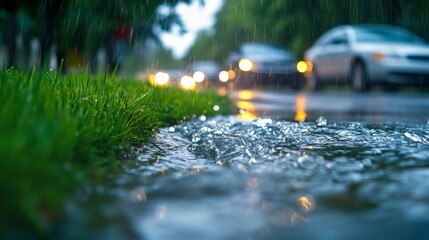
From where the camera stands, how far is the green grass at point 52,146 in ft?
5.97

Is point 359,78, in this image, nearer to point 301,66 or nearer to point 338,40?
point 338,40

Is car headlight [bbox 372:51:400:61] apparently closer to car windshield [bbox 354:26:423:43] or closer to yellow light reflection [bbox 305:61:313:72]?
car windshield [bbox 354:26:423:43]

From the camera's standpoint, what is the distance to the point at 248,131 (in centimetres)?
464

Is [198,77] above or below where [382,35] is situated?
below

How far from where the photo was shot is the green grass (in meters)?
1.82

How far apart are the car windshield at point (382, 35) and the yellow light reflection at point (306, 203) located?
11614 millimetres

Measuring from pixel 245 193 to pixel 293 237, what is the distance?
57cm

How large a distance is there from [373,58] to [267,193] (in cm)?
1060

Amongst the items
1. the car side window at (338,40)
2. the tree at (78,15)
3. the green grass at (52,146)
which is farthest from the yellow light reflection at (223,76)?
the green grass at (52,146)

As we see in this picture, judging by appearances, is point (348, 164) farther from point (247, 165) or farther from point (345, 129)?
point (345, 129)

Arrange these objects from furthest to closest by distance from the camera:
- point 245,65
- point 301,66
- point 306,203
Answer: point 245,65 → point 301,66 → point 306,203

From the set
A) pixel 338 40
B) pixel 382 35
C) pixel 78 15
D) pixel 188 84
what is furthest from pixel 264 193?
pixel 188 84

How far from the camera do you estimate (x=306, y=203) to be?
2381mm

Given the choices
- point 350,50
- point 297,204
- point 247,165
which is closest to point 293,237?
point 297,204
